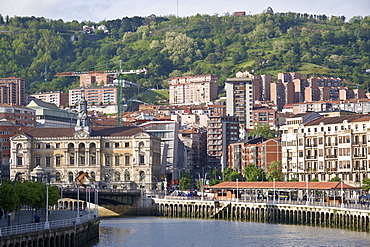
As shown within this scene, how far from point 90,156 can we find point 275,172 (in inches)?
1517

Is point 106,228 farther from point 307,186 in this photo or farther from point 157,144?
point 157,144

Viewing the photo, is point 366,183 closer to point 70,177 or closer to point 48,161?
point 70,177

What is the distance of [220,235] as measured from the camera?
11194 centimetres

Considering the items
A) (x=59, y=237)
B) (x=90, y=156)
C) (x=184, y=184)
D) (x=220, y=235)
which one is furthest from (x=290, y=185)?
(x=59, y=237)

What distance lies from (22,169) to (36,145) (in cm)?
582

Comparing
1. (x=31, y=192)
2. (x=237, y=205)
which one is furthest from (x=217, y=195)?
(x=31, y=192)

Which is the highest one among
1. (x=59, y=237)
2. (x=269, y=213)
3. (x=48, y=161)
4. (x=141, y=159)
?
(x=141, y=159)

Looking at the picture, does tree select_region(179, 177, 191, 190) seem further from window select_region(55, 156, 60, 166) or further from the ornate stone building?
window select_region(55, 156, 60, 166)

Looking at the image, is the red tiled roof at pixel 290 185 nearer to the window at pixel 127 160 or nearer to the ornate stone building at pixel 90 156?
the ornate stone building at pixel 90 156

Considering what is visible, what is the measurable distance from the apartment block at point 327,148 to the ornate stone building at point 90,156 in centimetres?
2911

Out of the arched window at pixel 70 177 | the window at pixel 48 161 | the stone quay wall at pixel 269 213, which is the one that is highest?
the window at pixel 48 161

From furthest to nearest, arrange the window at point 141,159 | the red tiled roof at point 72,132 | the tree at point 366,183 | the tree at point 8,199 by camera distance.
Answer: the red tiled roof at point 72,132, the window at point 141,159, the tree at point 366,183, the tree at point 8,199

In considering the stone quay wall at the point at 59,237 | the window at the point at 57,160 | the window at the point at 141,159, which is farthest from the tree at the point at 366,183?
the window at the point at 57,160

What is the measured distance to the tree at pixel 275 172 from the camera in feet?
593
